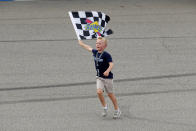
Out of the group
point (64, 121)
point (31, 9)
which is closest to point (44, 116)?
point (64, 121)

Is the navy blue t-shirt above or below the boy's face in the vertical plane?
below

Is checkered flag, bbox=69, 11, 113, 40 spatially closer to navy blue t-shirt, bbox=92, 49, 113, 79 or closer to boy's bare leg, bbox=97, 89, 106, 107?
navy blue t-shirt, bbox=92, 49, 113, 79

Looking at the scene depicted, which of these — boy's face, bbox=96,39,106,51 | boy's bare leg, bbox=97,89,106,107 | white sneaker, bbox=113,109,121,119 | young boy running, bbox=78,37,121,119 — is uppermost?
boy's face, bbox=96,39,106,51

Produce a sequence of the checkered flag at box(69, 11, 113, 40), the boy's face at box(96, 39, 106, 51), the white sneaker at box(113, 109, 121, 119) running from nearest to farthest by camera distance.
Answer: the boy's face at box(96, 39, 106, 51)
the white sneaker at box(113, 109, 121, 119)
the checkered flag at box(69, 11, 113, 40)

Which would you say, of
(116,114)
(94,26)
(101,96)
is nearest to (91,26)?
(94,26)

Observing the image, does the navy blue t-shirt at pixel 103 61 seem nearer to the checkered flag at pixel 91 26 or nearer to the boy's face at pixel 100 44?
the boy's face at pixel 100 44

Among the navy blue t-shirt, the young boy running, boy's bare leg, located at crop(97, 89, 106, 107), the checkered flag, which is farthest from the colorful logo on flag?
boy's bare leg, located at crop(97, 89, 106, 107)

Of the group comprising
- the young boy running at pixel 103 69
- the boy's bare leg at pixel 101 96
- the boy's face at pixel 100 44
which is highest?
the boy's face at pixel 100 44

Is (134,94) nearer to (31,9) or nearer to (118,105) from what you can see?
(118,105)

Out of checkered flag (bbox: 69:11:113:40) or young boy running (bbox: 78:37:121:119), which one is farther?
checkered flag (bbox: 69:11:113:40)

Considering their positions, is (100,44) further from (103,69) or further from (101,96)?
(101,96)

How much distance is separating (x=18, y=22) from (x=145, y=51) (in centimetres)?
438

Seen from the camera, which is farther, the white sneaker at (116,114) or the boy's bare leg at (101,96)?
the white sneaker at (116,114)

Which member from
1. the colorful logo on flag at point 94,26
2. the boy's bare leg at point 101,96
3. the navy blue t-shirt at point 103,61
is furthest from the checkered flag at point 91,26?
the boy's bare leg at point 101,96
